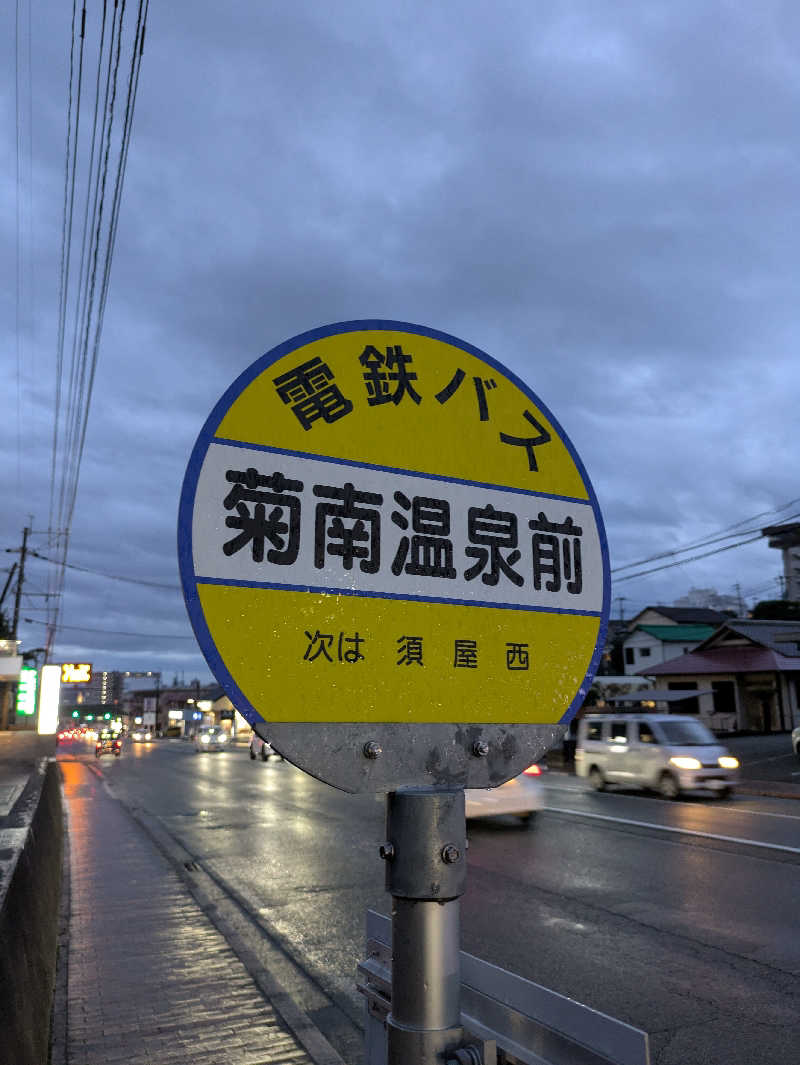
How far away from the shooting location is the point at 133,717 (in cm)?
18025

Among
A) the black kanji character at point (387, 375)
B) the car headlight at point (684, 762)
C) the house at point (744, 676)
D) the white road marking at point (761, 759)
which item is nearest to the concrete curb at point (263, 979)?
the black kanji character at point (387, 375)

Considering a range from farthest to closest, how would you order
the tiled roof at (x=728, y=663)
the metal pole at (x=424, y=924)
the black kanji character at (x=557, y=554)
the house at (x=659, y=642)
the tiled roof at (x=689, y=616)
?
1. the tiled roof at (x=689, y=616)
2. the house at (x=659, y=642)
3. the tiled roof at (x=728, y=663)
4. the black kanji character at (x=557, y=554)
5. the metal pole at (x=424, y=924)

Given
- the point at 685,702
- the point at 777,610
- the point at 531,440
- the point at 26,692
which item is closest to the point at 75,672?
the point at 26,692

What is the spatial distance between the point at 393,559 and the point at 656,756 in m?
17.5

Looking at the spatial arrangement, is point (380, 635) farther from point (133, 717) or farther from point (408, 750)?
point (133, 717)

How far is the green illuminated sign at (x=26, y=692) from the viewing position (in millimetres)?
41906

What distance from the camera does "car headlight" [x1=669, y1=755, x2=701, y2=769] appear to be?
16703mm

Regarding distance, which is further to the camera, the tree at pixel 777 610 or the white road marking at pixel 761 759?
the tree at pixel 777 610

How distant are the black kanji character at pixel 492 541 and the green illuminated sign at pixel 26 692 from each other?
45235mm

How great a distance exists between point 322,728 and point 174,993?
5410mm

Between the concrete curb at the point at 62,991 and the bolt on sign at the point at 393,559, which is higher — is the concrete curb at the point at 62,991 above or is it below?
below

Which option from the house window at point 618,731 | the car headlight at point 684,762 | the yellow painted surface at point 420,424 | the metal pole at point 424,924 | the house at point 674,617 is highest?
the house at point 674,617

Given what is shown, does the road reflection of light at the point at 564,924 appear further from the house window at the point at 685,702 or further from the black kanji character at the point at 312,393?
the house window at the point at 685,702

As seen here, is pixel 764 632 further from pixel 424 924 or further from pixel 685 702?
pixel 424 924
